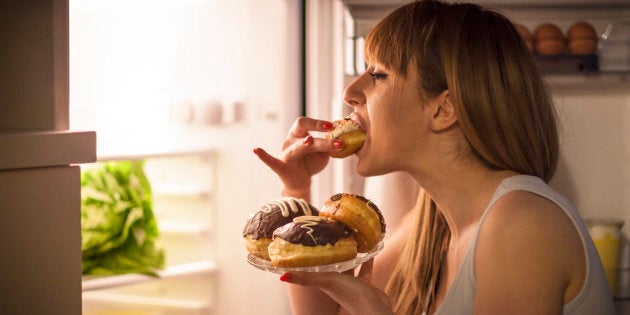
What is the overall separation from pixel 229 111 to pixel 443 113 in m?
0.99

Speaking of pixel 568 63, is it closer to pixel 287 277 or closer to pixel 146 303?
pixel 287 277

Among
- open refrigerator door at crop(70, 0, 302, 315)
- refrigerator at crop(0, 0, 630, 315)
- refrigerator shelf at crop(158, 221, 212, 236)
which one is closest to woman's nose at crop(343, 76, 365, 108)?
refrigerator at crop(0, 0, 630, 315)

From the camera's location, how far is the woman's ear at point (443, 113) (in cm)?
129

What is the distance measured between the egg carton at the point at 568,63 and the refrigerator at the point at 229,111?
17mm

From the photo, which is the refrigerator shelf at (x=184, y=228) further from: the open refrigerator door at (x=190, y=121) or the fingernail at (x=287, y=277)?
the fingernail at (x=287, y=277)

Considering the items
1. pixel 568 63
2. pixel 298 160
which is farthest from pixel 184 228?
pixel 568 63

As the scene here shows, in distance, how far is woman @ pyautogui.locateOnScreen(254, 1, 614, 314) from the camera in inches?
46.3

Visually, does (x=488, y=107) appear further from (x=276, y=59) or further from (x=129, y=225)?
(x=129, y=225)

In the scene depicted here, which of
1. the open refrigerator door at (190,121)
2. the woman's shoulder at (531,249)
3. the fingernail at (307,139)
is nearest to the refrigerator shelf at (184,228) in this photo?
the open refrigerator door at (190,121)

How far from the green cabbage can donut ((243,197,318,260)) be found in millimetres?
759

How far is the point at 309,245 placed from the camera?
124cm

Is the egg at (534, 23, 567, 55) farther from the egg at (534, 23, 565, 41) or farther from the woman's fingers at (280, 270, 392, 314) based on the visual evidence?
the woman's fingers at (280, 270, 392, 314)

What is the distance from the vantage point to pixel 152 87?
230 cm

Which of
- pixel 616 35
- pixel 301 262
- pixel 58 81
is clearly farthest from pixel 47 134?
pixel 616 35
